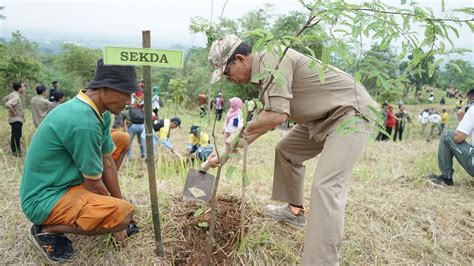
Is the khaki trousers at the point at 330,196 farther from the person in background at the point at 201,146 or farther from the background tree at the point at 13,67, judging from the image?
the background tree at the point at 13,67

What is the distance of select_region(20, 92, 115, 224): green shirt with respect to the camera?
5.87 ft

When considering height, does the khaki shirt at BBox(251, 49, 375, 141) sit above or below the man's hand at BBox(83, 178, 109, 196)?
above

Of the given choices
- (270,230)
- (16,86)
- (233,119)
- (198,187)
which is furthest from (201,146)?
(16,86)

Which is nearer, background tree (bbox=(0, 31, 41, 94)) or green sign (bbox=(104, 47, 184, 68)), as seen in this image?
green sign (bbox=(104, 47, 184, 68))

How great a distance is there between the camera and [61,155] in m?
1.89

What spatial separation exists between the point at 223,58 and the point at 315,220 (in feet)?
3.53

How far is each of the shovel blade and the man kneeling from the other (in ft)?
1.68

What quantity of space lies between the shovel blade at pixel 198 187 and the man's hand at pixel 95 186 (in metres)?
0.60

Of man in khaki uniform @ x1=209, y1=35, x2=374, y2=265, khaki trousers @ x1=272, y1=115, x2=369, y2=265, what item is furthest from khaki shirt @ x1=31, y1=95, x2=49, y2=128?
khaki trousers @ x1=272, y1=115, x2=369, y2=265

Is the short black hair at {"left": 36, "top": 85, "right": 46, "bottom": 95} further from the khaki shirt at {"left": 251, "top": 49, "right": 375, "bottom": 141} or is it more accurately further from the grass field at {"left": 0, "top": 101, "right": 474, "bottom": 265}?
the khaki shirt at {"left": 251, "top": 49, "right": 375, "bottom": 141}

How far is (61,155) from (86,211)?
346 millimetres

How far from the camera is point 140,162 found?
6680 mm

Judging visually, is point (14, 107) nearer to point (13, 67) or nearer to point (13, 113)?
point (13, 113)

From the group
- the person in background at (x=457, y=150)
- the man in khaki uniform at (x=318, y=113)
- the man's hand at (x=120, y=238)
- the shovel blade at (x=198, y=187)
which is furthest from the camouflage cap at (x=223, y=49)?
the person in background at (x=457, y=150)
